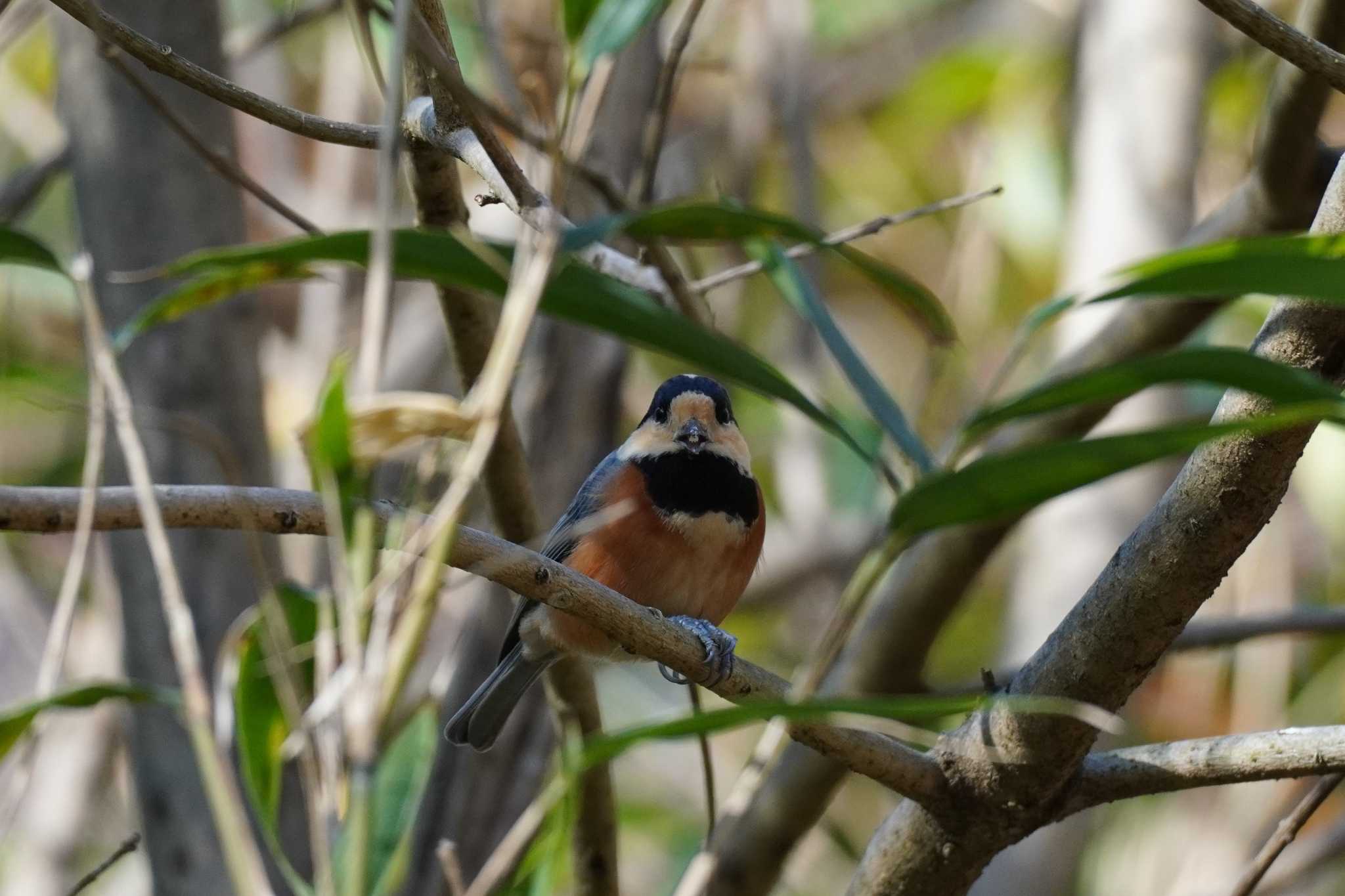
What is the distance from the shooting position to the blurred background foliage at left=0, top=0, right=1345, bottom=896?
19.0 ft

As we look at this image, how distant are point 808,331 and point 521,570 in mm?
→ 4191

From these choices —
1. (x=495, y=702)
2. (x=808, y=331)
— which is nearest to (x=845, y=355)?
(x=495, y=702)

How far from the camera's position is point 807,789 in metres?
3.55

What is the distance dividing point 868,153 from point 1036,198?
1668 millimetres

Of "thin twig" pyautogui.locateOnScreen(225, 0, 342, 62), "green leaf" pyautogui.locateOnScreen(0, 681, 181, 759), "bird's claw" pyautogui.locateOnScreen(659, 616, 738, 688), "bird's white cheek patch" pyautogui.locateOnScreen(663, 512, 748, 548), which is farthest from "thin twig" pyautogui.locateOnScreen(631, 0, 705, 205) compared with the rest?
"green leaf" pyautogui.locateOnScreen(0, 681, 181, 759)

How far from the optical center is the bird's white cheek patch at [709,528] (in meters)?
3.95

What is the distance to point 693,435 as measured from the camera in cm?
406

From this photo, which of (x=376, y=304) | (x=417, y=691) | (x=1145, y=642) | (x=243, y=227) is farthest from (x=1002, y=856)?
(x=376, y=304)

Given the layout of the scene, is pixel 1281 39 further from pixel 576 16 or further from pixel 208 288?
pixel 208 288

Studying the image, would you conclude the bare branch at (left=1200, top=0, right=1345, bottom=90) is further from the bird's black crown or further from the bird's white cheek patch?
the bird's black crown

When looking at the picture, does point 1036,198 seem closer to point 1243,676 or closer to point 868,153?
point 868,153

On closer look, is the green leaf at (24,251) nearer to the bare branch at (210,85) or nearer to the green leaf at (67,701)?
the bare branch at (210,85)

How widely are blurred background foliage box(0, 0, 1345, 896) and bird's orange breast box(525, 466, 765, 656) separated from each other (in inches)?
36.6

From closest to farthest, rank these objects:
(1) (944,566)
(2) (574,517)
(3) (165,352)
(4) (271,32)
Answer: (1) (944,566)
(3) (165,352)
(2) (574,517)
(4) (271,32)
